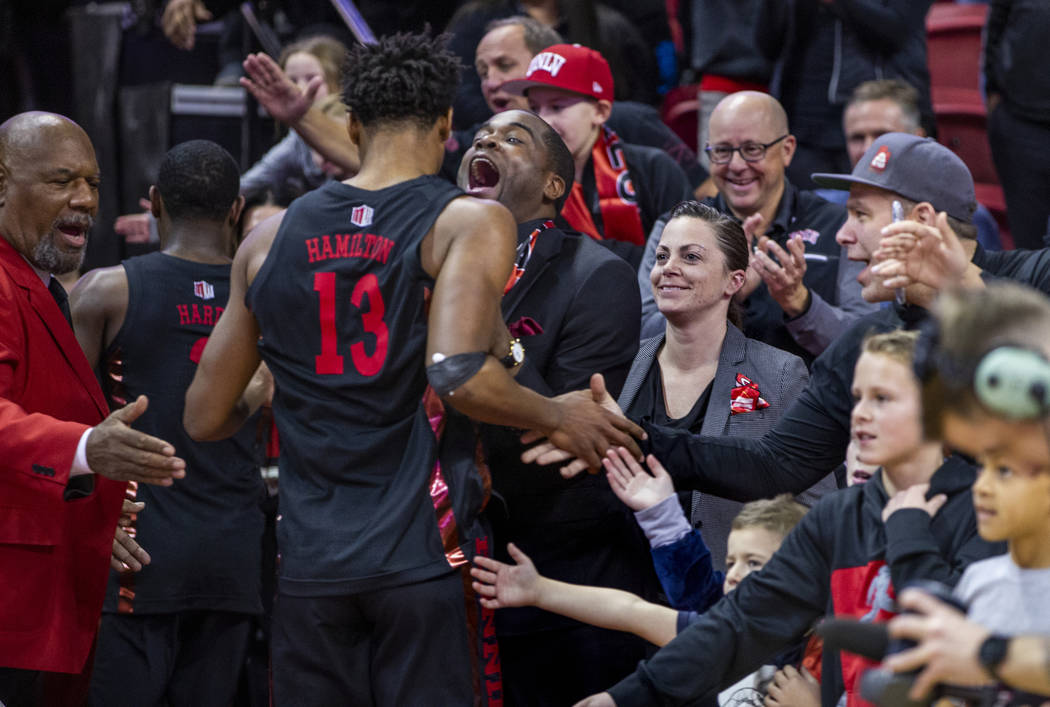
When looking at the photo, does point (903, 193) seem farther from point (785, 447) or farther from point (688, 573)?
point (688, 573)

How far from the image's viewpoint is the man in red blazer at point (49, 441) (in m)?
3.50

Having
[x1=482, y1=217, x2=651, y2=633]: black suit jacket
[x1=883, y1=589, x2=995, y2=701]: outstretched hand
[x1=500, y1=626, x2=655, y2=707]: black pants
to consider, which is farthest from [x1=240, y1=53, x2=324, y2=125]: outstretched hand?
[x1=883, y1=589, x2=995, y2=701]: outstretched hand

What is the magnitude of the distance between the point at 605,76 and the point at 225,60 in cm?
306

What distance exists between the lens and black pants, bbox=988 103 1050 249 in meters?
6.14

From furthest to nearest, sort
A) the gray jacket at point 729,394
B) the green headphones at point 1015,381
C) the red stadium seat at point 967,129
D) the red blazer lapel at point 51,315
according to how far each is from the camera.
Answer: the red stadium seat at point 967,129, the gray jacket at point 729,394, the red blazer lapel at point 51,315, the green headphones at point 1015,381

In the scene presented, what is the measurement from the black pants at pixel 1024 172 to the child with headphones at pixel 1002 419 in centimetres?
415

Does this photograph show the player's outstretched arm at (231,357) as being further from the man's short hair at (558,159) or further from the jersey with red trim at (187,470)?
the man's short hair at (558,159)

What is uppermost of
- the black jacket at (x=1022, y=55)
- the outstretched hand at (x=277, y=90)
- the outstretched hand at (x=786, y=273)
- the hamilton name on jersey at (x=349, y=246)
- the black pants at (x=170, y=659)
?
the black jacket at (x=1022, y=55)

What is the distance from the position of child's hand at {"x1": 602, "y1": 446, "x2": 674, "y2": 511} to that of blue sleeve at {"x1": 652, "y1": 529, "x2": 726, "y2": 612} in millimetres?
126

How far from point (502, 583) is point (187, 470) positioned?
152 cm

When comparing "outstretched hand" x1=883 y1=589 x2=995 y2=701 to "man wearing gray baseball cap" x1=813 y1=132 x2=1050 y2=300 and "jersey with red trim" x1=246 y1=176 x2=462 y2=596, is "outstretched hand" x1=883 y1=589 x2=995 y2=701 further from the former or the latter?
"jersey with red trim" x1=246 y1=176 x2=462 y2=596

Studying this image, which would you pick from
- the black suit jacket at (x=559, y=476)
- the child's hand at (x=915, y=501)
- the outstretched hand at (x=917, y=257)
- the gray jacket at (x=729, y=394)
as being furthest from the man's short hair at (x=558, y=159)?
the child's hand at (x=915, y=501)

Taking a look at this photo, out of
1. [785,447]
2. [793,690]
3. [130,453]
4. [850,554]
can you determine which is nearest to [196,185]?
[130,453]

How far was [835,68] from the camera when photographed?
6.58 meters
